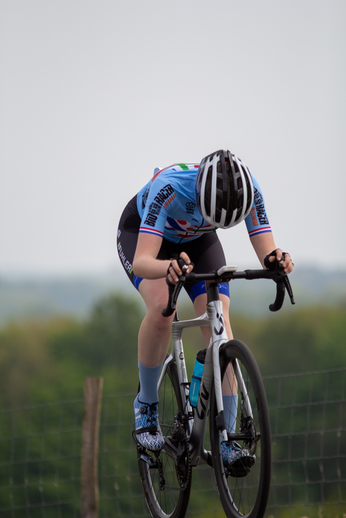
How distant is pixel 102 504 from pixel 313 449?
1123 cm

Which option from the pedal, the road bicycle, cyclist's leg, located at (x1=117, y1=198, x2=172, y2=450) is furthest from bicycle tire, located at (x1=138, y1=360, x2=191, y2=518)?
the pedal

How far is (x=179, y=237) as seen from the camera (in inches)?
126

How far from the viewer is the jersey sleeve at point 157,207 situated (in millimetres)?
2783

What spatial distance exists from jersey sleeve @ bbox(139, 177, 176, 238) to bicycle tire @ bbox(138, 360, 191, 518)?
98 cm

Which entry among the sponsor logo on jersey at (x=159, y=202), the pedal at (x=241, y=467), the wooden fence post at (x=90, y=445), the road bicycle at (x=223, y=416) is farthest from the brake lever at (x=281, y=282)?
the wooden fence post at (x=90, y=445)

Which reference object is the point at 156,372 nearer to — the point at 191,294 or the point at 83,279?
the point at 191,294

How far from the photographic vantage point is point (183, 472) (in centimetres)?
297

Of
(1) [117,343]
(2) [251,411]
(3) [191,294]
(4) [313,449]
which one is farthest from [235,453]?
(1) [117,343]

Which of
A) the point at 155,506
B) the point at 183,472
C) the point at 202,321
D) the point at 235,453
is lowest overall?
the point at 155,506

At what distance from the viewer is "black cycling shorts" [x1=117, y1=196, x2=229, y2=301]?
3256 millimetres

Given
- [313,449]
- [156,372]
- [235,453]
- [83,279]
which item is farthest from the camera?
[83,279]

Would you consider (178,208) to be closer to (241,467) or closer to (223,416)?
(223,416)

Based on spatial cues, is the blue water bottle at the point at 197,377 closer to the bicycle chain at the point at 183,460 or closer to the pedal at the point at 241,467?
the bicycle chain at the point at 183,460

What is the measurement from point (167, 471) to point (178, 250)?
133 cm
